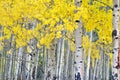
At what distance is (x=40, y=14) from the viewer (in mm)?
11461

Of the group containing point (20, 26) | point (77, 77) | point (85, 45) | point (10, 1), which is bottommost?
point (77, 77)

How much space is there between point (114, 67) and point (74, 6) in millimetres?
2694

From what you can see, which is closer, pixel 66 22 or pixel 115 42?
pixel 115 42

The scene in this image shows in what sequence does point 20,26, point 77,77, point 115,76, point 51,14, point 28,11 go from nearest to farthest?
point 115,76 < point 77,77 < point 51,14 < point 28,11 < point 20,26

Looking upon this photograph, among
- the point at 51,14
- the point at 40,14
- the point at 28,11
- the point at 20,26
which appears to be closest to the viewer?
the point at 51,14

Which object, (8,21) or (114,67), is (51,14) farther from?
(114,67)

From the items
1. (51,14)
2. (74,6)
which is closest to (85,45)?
(51,14)

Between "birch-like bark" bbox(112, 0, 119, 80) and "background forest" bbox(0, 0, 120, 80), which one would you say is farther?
"background forest" bbox(0, 0, 120, 80)

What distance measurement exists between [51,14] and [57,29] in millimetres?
684

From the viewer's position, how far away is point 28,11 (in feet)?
40.5

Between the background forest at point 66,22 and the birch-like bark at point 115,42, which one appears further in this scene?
the background forest at point 66,22

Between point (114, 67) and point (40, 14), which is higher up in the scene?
point (40, 14)

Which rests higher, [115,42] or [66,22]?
[66,22]

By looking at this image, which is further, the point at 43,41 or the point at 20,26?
the point at 20,26
